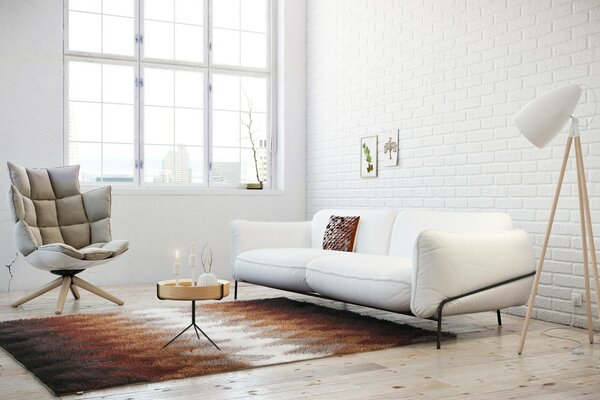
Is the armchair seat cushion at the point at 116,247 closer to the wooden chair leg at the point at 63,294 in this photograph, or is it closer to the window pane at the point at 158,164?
the wooden chair leg at the point at 63,294

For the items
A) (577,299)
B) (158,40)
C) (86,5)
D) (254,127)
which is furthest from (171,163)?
(577,299)

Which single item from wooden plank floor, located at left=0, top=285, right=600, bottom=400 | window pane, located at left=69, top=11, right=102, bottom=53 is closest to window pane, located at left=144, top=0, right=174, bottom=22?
window pane, located at left=69, top=11, right=102, bottom=53

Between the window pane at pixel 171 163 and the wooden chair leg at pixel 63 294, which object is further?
the window pane at pixel 171 163

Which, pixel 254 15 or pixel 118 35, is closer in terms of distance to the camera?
pixel 118 35

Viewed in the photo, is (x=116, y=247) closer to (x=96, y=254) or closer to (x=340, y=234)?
(x=96, y=254)

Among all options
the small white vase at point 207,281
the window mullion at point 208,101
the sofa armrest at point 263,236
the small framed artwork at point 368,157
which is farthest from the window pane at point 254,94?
the small white vase at point 207,281

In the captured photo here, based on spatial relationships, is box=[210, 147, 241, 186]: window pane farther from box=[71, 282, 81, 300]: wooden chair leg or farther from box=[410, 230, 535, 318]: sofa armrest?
box=[410, 230, 535, 318]: sofa armrest

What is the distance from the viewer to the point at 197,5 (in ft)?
24.0

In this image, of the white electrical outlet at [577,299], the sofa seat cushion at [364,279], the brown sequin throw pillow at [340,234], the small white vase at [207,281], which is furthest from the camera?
the brown sequin throw pillow at [340,234]

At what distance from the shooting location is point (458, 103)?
542 centimetres

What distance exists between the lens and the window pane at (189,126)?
7.20m

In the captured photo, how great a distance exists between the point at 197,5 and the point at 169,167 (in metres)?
1.73

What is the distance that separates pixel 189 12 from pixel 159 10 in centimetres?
32

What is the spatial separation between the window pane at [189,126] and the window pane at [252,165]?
1.70 feet
